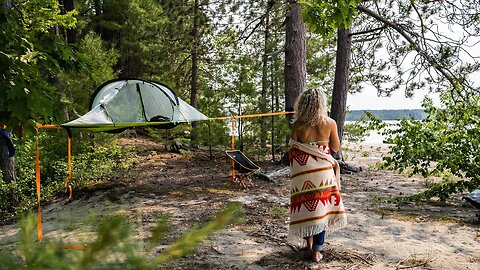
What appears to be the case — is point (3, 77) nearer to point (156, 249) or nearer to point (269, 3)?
point (156, 249)

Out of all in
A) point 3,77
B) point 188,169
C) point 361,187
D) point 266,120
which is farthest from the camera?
point 266,120

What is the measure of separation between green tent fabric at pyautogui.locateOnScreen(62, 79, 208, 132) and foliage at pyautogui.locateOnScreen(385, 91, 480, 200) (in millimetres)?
3149

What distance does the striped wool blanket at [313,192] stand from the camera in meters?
3.23

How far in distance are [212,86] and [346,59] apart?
3395 mm

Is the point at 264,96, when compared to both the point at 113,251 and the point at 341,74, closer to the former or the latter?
the point at 341,74

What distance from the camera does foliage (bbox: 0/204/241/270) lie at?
482 mm

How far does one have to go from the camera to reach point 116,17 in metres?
14.0

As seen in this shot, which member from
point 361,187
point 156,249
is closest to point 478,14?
point 361,187

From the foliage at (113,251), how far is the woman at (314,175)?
276cm

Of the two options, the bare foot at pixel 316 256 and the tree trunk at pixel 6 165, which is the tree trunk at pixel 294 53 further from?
the bare foot at pixel 316 256

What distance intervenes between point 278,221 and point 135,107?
3.13 meters

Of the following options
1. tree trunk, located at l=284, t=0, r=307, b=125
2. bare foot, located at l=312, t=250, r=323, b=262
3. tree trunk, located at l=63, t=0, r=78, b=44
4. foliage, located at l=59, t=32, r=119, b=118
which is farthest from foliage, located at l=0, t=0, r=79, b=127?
tree trunk, located at l=63, t=0, r=78, b=44

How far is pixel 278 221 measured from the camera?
4.71 m

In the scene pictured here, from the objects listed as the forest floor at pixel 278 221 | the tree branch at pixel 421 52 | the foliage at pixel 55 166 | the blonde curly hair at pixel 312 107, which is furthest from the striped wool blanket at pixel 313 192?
the tree branch at pixel 421 52
